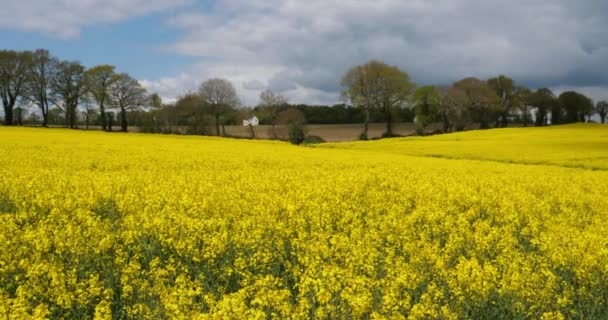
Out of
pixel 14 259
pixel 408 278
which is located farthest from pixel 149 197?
pixel 408 278

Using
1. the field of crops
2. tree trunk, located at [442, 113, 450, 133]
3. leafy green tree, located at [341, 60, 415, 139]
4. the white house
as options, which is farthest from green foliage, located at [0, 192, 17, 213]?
tree trunk, located at [442, 113, 450, 133]

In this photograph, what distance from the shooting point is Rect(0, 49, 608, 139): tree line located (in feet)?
238

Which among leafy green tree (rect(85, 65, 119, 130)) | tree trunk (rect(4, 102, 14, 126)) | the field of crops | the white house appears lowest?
the field of crops

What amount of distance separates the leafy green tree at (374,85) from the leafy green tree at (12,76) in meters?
44.6

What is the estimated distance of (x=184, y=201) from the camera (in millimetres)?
10203

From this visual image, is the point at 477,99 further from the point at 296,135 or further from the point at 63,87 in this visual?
the point at 63,87

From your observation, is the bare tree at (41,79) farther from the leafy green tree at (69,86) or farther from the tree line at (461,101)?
the tree line at (461,101)

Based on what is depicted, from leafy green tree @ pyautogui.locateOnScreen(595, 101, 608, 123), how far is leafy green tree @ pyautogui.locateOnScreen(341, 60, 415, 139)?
49816mm

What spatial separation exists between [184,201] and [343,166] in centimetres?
1305

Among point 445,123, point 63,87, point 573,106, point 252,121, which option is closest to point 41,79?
point 63,87

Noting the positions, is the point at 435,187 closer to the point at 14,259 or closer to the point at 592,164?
the point at 14,259

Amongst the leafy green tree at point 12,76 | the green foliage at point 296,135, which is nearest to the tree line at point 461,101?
the green foliage at point 296,135

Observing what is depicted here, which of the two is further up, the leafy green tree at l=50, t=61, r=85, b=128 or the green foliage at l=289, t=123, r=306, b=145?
the leafy green tree at l=50, t=61, r=85, b=128

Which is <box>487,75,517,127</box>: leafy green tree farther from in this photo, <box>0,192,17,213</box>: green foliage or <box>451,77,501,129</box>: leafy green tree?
<box>0,192,17,213</box>: green foliage
